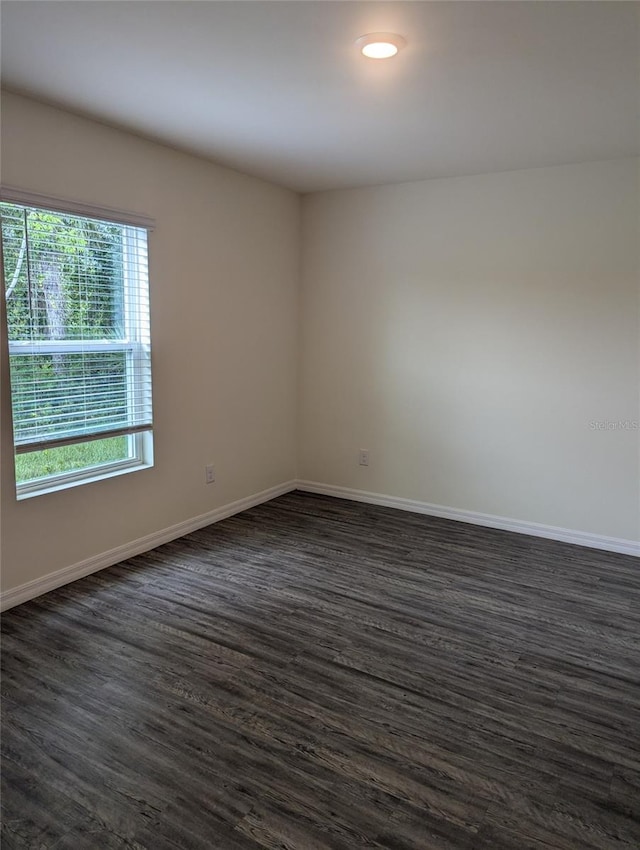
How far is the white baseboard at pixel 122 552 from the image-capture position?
9.76 ft

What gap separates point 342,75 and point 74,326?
5.98 feet

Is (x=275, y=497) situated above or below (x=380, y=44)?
below

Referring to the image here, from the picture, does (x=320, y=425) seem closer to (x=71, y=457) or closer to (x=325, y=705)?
(x=71, y=457)

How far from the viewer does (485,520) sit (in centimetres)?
431

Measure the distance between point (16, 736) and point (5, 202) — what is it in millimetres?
2259

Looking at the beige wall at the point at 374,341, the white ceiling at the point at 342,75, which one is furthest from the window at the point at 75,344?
the white ceiling at the point at 342,75

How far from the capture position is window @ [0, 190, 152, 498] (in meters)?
2.88

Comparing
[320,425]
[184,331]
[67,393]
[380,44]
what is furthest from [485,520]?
[380,44]

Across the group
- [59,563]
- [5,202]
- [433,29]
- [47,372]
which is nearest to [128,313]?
[47,372]

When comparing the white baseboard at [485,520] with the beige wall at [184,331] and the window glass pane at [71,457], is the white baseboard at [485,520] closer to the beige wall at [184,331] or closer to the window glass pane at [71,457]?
the beige wall at [184,331]

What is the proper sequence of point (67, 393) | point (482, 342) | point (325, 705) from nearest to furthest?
1. point (325, 705)
2. point (67, 393)
3. point (482, 342)

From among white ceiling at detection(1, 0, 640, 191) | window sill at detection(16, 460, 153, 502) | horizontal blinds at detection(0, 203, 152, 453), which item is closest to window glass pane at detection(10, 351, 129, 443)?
horizontal blinds at detection(0, 203, 152, 453)

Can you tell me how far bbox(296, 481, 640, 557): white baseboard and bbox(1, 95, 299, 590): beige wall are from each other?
18.1 inches

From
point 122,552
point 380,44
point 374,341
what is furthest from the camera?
point 374,341
